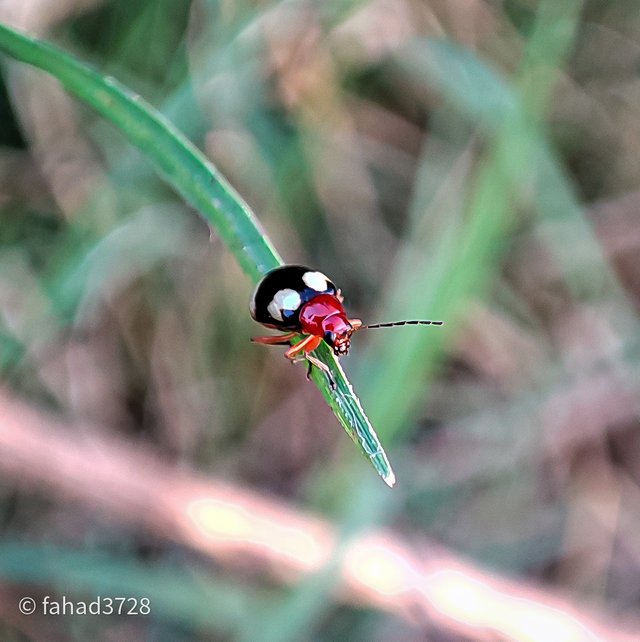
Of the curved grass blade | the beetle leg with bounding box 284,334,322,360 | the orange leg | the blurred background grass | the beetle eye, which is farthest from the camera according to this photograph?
the blurred background grass

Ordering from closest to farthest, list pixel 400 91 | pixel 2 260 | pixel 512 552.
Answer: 1. pixel 2 260
2. pixel 512 552
3. pixel 400 91

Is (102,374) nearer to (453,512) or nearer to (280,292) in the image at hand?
(453,512)

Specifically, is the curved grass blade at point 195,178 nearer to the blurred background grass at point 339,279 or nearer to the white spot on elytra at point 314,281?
the white spot on elytra at point 314,281

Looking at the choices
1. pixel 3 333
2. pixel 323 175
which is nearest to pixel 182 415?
pixel 3 333

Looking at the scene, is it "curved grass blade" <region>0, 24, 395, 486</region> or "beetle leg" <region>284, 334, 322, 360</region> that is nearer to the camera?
"curved grass blade" <region>0, 24, 395, 486</region>

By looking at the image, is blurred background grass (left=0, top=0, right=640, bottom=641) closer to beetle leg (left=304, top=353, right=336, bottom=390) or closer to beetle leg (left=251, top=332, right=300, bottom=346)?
beetle leg (left=251, top=332, right=300, bottom=346)

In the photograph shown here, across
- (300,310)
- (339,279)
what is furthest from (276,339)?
(339,279)

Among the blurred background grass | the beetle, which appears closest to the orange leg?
the beetle
